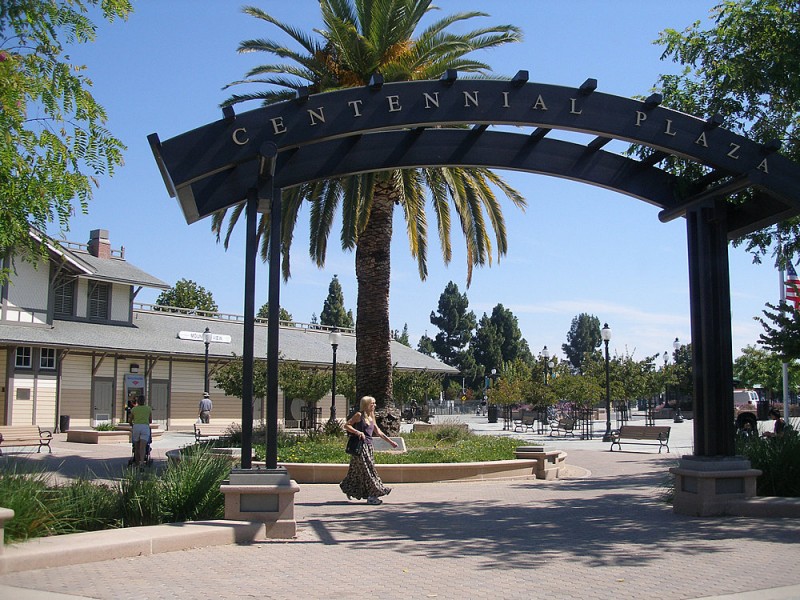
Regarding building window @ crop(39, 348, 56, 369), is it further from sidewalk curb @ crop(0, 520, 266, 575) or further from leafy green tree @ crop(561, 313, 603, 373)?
leafy green tree @ crop(561, 313, 603, 373)

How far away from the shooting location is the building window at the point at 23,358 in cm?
3362

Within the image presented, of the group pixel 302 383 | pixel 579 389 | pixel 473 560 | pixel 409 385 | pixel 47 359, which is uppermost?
pixel 47 359

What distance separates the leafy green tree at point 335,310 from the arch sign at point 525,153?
7283 cm

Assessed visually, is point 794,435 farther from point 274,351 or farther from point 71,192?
point 71,192

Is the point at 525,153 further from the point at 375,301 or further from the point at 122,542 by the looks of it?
the point at 375,301

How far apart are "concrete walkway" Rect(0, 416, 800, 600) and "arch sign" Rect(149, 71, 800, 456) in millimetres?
1959

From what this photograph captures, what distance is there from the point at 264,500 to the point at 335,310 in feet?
252

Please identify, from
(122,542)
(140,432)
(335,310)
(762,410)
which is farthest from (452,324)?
(122,542)

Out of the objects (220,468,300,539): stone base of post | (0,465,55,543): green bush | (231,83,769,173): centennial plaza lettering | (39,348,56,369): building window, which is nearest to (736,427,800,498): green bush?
(231,83,769,173): centennial plaza lettering

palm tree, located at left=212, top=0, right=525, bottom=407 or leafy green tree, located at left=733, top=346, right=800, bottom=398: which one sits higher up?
palm tree, located at left=212, top=0, right=525, bottom=407

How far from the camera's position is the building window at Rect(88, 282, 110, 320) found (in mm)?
37969

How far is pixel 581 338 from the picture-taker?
13225cm

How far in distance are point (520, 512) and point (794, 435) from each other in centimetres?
477

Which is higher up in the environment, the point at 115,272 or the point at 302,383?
the point at 115,272
